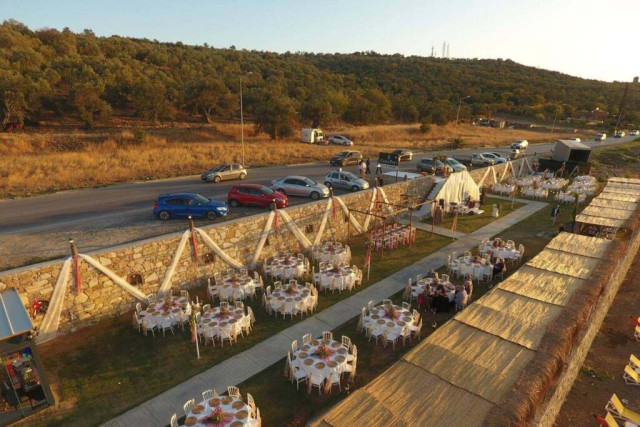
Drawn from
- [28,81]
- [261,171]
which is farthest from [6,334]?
[28,81]

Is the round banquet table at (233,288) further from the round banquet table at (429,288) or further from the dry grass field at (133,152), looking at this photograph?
the dry grass field at (133,152)

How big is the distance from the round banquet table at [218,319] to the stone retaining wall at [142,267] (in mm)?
3107

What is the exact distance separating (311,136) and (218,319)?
39606 millimetres

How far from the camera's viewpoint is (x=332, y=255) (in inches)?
635

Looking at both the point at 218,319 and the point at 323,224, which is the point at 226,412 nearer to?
the point at 218,319

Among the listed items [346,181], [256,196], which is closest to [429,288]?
[256,196]

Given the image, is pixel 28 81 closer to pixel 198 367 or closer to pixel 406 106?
pixel 198 367

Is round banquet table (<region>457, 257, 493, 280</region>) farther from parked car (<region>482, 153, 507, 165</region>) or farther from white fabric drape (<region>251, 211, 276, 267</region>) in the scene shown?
parked car (<region>482, 153, 507, 165</region>)

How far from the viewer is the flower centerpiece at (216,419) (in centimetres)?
714

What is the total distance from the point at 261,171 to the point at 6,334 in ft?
85.6

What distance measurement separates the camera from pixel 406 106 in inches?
2945

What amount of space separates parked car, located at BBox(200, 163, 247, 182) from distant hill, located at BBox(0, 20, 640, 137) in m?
20.7

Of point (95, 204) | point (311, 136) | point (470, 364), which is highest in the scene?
point (311, 136)

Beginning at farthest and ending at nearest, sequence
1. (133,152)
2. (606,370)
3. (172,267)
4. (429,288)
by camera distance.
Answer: (133,152), (172,267), (429,288), (606,370)
